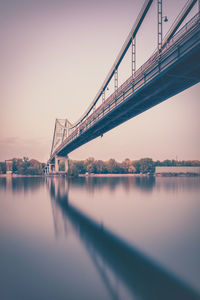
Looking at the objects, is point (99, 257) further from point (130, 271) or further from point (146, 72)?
point (146, 72)

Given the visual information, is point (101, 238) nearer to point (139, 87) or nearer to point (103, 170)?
point (139, 87)

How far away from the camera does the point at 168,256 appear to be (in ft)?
21.3

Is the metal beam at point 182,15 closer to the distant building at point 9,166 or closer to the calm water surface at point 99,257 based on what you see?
the calm water surface at point 99,257

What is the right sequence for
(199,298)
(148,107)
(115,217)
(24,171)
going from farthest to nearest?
(24,171) < (148,107) < (115,217) < (199,298)

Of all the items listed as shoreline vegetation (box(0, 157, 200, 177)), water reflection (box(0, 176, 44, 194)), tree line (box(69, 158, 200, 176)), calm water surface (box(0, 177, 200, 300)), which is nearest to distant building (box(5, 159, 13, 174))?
shoreline vegetation (box(0, 157, 200, 177))

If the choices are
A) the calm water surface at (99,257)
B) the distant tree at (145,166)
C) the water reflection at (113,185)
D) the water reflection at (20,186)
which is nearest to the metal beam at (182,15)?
the calm water surface at (99,257)

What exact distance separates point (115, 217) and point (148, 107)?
25.2 feet

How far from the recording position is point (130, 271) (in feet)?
17.6

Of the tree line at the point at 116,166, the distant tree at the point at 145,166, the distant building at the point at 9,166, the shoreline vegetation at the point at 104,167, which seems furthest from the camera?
the distant tree at the point at 145,166

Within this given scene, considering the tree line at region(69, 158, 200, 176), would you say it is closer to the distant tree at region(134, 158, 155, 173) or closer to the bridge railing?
the distant tree at region(134, 158, 155, 173)

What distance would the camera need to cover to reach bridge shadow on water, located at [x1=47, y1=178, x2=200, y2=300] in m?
4.38

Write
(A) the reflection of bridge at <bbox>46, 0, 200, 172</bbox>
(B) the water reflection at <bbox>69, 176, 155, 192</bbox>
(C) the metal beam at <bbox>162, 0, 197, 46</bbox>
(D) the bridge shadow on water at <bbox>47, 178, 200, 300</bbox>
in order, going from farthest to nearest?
1. (B) the water reflection at <bbox>69, 176, 155, 192</bbox>
2. (C) the metal beam at <bbox>162, 0, 197, 46</bbox>
3. (A) the reflection of bridge at <bbox>46, 0, 200, 172</bbox>
4. (D) the bridge shadow on water at <bbox>47, 178, 200, 300</bbox>

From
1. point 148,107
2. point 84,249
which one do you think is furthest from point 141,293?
point 148,107

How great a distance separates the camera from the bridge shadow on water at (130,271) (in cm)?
438
